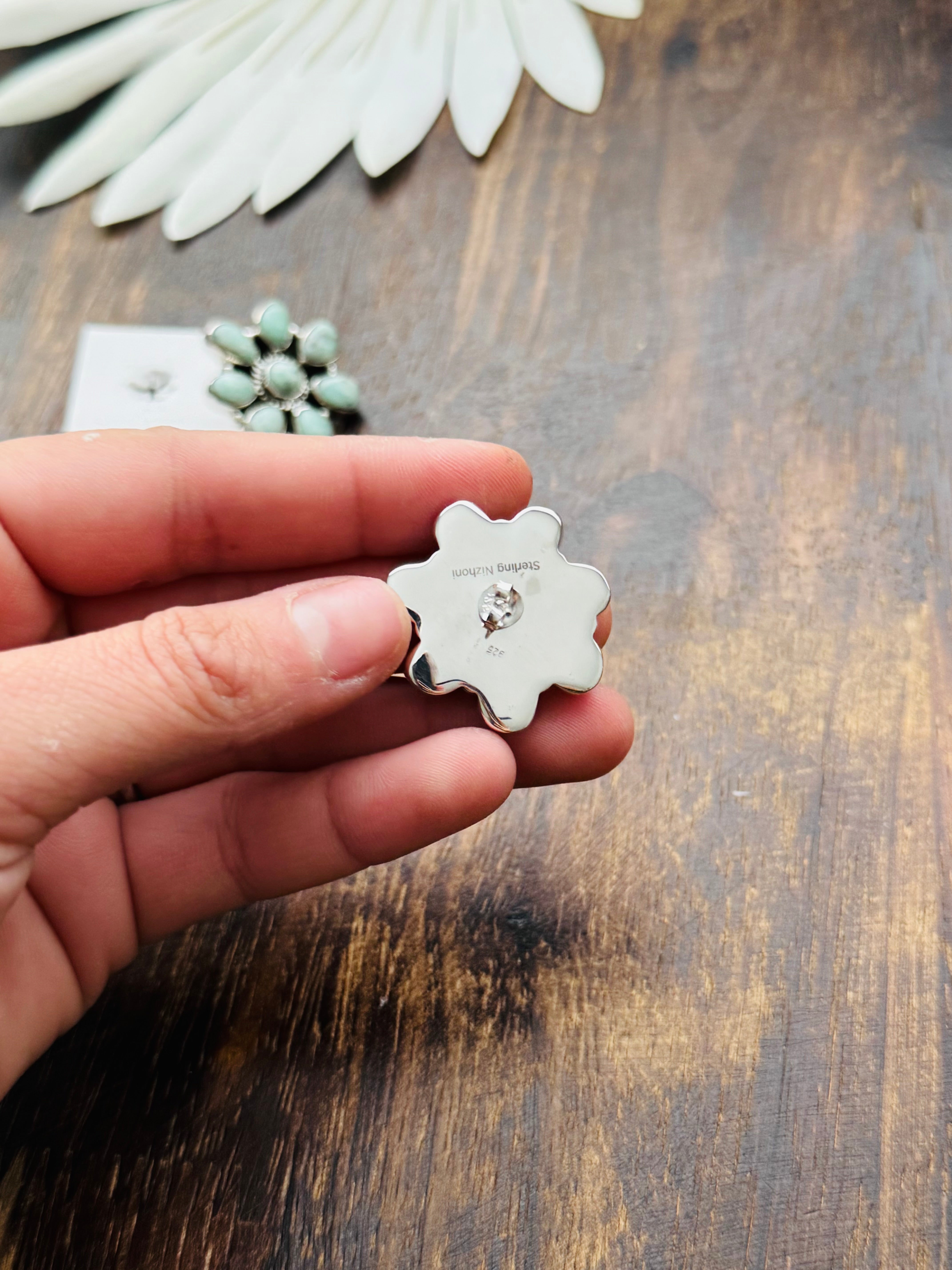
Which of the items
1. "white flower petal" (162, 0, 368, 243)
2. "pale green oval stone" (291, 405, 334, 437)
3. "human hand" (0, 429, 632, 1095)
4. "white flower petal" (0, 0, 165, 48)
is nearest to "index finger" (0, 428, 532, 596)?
"human hand" (0, 429, 632, 1095)

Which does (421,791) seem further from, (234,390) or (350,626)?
(234,390)

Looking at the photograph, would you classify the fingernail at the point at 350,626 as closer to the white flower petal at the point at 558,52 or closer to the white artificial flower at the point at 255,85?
the white artificial flower at the point at 255,85

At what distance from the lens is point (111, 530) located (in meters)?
0.83

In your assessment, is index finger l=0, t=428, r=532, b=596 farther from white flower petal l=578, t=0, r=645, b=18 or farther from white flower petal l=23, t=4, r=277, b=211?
white flower petal l=578, t=0, r=645, b=18

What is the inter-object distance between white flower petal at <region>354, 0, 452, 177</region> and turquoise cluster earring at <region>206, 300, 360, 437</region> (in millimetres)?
277

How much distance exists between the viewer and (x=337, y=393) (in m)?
1.02

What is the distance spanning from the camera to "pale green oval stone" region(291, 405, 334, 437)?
3.31 ft

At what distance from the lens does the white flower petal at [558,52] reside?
123 centimetres

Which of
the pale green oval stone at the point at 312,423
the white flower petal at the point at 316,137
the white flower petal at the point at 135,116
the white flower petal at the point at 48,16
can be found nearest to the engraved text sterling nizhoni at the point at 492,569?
the pale green oval stone at the point at 312,423

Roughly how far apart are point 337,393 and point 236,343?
13 centimetres

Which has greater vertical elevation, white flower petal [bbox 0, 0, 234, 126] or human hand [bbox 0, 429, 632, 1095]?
white flower petal [bbox 0, 0, 234, 126]

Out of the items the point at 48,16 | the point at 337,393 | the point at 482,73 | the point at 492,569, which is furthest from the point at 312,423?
the point at 48,16

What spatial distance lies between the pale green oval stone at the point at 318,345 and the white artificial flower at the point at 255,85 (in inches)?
9.7

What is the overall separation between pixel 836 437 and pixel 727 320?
0.18 metres
